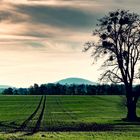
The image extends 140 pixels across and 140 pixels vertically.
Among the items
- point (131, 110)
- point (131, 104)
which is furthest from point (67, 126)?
point (131, 104)

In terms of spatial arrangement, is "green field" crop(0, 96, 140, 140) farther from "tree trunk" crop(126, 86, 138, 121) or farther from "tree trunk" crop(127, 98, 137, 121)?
"tree trunk" crop(126, 86, 138, 121)

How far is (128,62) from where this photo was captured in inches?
2680

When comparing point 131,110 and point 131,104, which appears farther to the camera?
point 131,104

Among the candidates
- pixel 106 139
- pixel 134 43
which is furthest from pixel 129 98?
pixel 106 139

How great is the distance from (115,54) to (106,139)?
106ft

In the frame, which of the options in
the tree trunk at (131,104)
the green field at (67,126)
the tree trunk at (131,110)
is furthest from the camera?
the tree trunk at (131,104)

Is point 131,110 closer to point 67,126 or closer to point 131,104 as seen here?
point 131,104

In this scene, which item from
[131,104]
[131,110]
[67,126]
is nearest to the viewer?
[67,126]

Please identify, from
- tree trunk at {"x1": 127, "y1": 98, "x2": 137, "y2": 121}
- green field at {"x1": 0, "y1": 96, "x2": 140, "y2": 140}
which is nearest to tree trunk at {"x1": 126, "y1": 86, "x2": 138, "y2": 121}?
tree trunk at {"x1": 127, "y1": 98, "x2": 137, "y2": 121}

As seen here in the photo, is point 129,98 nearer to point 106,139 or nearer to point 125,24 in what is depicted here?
point 125,24

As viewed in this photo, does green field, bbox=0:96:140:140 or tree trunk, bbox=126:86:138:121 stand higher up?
tree trunk, bbox=126:86:138:121

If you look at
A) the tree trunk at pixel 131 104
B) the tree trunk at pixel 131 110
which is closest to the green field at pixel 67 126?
the tree trunk at pixel 131 110

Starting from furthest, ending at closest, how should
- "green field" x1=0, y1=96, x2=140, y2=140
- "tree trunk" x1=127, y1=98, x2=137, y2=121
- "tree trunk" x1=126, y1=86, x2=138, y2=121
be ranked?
"tree trunk" x1=126, y1=86, x2=138, y2=121
"tree trunk" x1=127, y1=98, x2=137, y2=121
"green field" x1=0, y1=96, x2=140, y2=140

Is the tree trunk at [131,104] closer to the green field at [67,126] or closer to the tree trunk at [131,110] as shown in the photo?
the tree trunk at [131,110]
